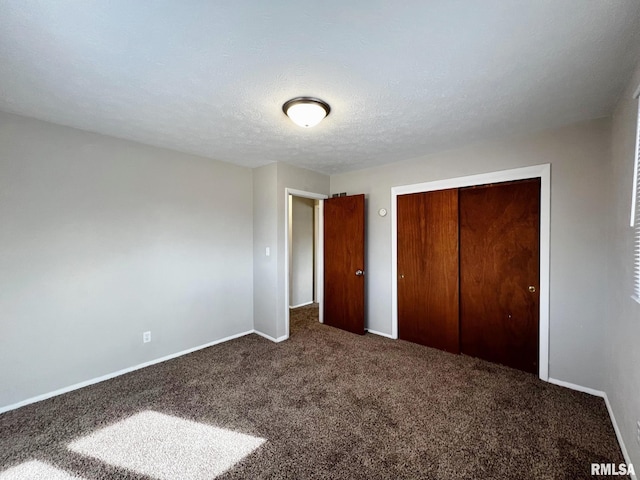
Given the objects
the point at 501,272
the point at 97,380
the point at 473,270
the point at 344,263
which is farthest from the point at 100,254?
the point at 501,272

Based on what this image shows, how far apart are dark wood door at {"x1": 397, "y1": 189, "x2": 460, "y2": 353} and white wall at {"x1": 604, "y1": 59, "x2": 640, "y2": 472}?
1242 millimetres

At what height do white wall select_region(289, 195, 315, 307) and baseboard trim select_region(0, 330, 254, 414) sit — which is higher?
white wall select_region(289, 195, 315, 307)

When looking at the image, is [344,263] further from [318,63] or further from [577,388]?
[318,63]

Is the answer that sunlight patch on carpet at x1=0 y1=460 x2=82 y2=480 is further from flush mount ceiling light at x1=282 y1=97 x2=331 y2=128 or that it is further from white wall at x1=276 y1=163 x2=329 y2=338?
flush mount ceiling light at x1=282 y1=97 x2=331 y2=128

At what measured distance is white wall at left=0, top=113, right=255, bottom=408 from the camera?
2.16m

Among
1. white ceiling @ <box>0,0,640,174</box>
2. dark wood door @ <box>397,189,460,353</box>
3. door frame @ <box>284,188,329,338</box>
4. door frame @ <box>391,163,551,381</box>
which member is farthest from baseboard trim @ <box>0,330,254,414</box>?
door frame @ <box>391,163,551,381</box>

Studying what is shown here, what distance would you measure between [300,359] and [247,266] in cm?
152

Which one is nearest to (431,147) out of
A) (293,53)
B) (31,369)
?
(293,53)

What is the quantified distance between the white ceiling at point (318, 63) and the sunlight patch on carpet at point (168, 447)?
7.86 ft

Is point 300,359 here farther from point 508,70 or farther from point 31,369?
point 508,70

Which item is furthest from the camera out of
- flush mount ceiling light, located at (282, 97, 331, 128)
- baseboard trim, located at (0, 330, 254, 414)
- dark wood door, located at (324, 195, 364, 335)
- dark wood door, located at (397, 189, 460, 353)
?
dark wood door, located at (324, 195, 364, 335)

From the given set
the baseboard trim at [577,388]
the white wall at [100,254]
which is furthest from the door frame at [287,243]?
the baseboard trim at [577,388]

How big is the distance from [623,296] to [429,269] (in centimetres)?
166

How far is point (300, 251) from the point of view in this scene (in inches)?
209
